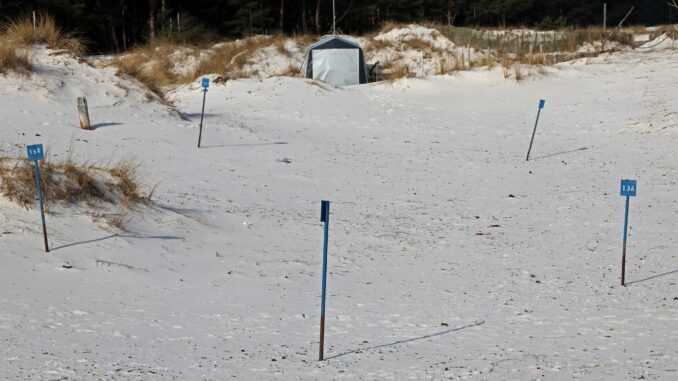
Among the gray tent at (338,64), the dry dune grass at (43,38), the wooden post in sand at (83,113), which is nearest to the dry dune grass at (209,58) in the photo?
the gray tent at (338,64)

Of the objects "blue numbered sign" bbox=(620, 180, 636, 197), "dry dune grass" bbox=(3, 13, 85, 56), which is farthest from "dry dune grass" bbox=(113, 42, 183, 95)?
"blue numbered sign" bbox=(620, 180, 636, 197)

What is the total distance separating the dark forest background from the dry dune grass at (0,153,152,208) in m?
19.0

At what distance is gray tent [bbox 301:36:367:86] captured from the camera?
28.5 metres

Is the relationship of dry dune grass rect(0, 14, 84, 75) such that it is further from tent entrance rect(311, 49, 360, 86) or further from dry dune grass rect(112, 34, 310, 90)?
tent entrance rect(311, 49, 360, 86)

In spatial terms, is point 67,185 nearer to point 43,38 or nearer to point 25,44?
point 25,44

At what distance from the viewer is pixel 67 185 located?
10266 mm

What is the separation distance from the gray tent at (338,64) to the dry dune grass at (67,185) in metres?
17.6

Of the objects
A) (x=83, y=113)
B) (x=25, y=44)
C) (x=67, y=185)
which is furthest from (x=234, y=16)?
(x=67, y=185)

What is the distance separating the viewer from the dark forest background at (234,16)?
119ft

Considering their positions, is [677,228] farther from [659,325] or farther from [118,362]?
[118,362]

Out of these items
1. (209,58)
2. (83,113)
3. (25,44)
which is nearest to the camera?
(83,113)

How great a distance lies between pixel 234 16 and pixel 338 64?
18.3 meters

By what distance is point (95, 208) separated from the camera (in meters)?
10.3

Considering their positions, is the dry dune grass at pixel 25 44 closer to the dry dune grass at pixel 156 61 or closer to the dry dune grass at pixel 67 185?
the dry dune grass at pixel 156 61
